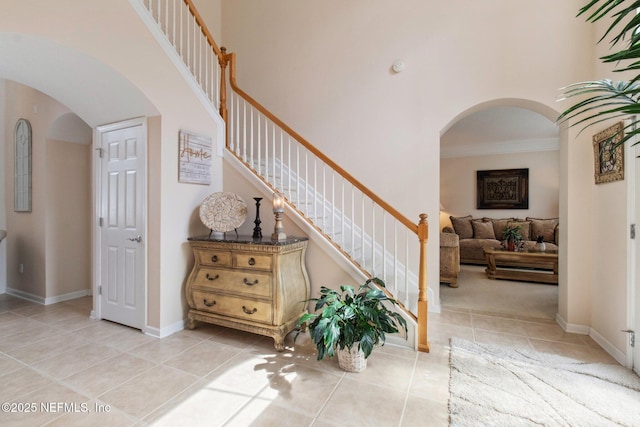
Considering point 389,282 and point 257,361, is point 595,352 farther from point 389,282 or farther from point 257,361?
point 257,361

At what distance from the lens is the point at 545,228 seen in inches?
244

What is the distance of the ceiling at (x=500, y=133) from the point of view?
17.4 feet

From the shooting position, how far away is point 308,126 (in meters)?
4.14

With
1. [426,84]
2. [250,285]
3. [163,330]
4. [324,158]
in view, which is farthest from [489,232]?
[163,330]

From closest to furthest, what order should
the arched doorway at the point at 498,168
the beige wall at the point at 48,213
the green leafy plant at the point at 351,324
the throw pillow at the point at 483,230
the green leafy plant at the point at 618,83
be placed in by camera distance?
the green leafy plant at the point at 618,83, the green leafy plant at the point at 351,324, the beige wall at the point at 48,213, the arched doorway at the point at 498,168, the throw pillow at the point at 483,230

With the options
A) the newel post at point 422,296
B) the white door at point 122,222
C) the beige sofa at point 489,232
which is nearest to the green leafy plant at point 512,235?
the beige sofa at point 489,232

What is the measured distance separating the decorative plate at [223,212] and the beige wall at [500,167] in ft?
19.7

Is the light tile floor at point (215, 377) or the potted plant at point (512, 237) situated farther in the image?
the potted plant at point (512, 237)

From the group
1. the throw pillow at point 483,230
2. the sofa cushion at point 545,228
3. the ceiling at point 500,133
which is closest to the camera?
the ceiling at point 500,133

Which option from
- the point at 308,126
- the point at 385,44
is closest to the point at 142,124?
the point at 308,126

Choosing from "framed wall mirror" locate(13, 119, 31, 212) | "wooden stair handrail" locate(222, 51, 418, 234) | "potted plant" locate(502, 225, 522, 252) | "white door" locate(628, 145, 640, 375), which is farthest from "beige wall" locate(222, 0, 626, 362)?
"framed wall mirror" locate(13, 119, 31, 212)

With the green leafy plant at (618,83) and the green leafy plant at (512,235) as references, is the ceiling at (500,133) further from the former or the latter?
the green leafy plant at (618,83)

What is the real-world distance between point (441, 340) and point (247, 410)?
5.97 feet

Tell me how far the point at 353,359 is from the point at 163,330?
182 cm
